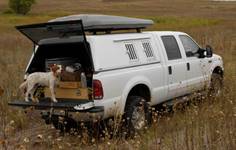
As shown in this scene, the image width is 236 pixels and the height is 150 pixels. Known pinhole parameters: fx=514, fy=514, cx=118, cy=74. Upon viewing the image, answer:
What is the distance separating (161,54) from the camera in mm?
9102

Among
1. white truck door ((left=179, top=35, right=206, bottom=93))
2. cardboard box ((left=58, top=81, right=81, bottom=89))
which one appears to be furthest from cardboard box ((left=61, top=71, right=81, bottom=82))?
white truck door ((left=179, top=35, right=206, bottom=93))

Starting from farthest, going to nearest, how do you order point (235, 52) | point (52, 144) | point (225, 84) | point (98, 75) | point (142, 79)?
1. point (235, 52)
2. point (225, 84)
3. point (142, 79)
4. point (98, 75)
5. point (52, 144)

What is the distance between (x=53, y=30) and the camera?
8016 millimetres

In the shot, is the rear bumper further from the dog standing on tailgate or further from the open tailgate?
the open tailgate

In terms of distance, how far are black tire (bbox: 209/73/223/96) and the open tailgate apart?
294 centimetres

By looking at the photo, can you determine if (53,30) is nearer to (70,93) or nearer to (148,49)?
(70,93)

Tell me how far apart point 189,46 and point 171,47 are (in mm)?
821

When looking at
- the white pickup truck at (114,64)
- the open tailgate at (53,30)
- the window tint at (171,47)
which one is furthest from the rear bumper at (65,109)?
the window tint at (171,47)

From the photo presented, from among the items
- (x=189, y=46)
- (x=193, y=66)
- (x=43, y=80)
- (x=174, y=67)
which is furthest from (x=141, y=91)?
(x=189, y=46)

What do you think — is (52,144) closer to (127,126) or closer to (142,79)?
(127,126)

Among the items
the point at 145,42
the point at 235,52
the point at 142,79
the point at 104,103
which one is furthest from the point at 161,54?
the point at 235,52

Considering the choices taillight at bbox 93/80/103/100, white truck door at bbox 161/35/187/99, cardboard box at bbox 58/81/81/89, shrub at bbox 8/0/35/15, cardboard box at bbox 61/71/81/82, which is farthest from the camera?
shrub at bbox 8/0/35/15

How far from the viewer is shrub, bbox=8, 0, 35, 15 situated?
9069 centimetres

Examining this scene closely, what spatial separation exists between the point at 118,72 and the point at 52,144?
6.00 feet
